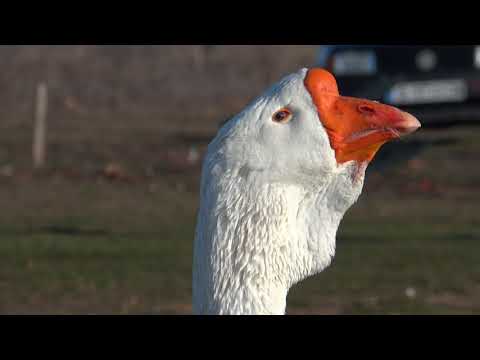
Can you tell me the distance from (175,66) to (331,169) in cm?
3070

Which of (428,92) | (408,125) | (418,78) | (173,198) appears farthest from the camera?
(173,198)

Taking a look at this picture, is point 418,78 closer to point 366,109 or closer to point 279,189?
point 366,109

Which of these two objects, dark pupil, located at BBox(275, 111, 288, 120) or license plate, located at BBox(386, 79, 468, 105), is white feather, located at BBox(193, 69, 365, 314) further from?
license plate, located at BBox(386, 79, 468, 105)

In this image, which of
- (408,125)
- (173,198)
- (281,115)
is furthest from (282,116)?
(173,198)

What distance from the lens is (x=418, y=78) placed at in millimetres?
14391

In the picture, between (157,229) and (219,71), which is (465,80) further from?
(219,71)

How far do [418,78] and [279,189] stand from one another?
10.7 m

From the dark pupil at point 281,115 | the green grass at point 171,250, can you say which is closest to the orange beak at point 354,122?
the dark pupil at point 281,115

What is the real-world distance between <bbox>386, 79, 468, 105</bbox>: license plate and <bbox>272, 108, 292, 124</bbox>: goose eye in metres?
10.3

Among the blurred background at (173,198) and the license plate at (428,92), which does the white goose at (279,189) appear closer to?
the blurred background at (173,198)

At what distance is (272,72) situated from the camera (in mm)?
32125

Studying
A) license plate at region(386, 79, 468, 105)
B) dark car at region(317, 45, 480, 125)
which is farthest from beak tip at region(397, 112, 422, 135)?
dark car at region(317, 45, 480, 125)

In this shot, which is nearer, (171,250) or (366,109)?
(366,109)
